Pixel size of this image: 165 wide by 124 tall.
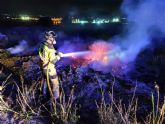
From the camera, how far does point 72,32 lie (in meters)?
20.3

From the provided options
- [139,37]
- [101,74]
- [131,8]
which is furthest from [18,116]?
[131,8]

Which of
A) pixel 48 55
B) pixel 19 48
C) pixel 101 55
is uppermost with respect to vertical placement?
pixel 48 55

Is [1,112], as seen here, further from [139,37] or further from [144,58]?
[139,37]

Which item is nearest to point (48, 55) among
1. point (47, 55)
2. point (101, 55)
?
point (47, 55)

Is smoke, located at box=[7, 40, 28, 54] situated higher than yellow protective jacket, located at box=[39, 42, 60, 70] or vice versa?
yellow protective jacket, located at box=[39, 42, 60, 70]

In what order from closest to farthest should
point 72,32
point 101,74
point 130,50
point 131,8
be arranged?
point 101,74 → point 130,50 → point 131,8 → point 72,32

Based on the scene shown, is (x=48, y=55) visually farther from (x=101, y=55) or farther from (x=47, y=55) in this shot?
(x=101, y=55)

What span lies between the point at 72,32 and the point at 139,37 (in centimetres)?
547

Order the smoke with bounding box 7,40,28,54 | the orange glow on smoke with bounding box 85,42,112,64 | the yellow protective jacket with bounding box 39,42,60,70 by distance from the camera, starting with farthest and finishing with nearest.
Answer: the smoke with bounding box 7,40,28,54
the orange glow on smoke with bounding box 85,42,112,64
the yellow protective jacket with bounding box 39,42,60,70

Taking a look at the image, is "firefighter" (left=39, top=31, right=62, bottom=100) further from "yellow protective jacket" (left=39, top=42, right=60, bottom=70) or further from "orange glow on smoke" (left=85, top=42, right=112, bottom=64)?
"orange glow on smoke" (left=85, top=42, right=112, bottom=64)

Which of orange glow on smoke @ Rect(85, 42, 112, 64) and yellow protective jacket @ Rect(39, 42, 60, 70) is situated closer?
yellow protective jacket @ Rect(39, 42, 60, 70)

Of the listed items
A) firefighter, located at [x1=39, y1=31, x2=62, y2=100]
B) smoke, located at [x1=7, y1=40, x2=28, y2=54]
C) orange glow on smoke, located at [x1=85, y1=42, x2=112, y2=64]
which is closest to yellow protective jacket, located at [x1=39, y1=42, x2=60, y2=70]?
firefighter, located at [x1=39, y1=31, x2=62, y2=100]

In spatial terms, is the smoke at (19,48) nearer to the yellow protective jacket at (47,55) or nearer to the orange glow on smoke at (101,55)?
the orange glow on smoke at (101,55)

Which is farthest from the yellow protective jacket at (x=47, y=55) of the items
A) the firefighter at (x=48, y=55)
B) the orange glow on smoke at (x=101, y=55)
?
the orange glow on smoke at (x=101, y=55)
